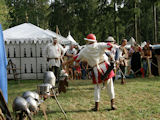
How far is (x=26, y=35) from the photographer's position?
412 inches

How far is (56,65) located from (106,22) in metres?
19.1

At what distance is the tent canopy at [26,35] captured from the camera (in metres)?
10.2

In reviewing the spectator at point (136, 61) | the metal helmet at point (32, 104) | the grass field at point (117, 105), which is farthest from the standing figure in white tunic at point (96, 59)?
the spectator at point (136, 61)

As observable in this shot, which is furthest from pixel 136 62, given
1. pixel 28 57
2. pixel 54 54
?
pixel 28 57

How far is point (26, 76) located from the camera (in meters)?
11.1

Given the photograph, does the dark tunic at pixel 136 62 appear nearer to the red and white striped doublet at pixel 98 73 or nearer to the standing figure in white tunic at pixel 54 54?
the standing figure in white tunic at pixel 54 54

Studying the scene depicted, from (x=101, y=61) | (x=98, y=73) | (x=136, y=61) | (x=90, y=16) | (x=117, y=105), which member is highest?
(x=90, y=16)

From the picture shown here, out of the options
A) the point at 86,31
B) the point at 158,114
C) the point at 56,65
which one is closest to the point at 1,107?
the point at 158,114

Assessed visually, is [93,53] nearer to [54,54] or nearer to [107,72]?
[107,72]

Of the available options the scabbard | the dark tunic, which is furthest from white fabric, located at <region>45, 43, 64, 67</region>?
the dark tunic

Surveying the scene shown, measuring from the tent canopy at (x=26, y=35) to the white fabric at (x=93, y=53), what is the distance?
222 inches

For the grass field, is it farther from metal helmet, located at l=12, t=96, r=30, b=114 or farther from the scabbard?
metal helmet, located at l=12, t=96, r=30, b=114

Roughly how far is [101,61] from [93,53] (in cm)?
34

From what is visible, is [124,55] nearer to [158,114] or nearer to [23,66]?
[158,114]
